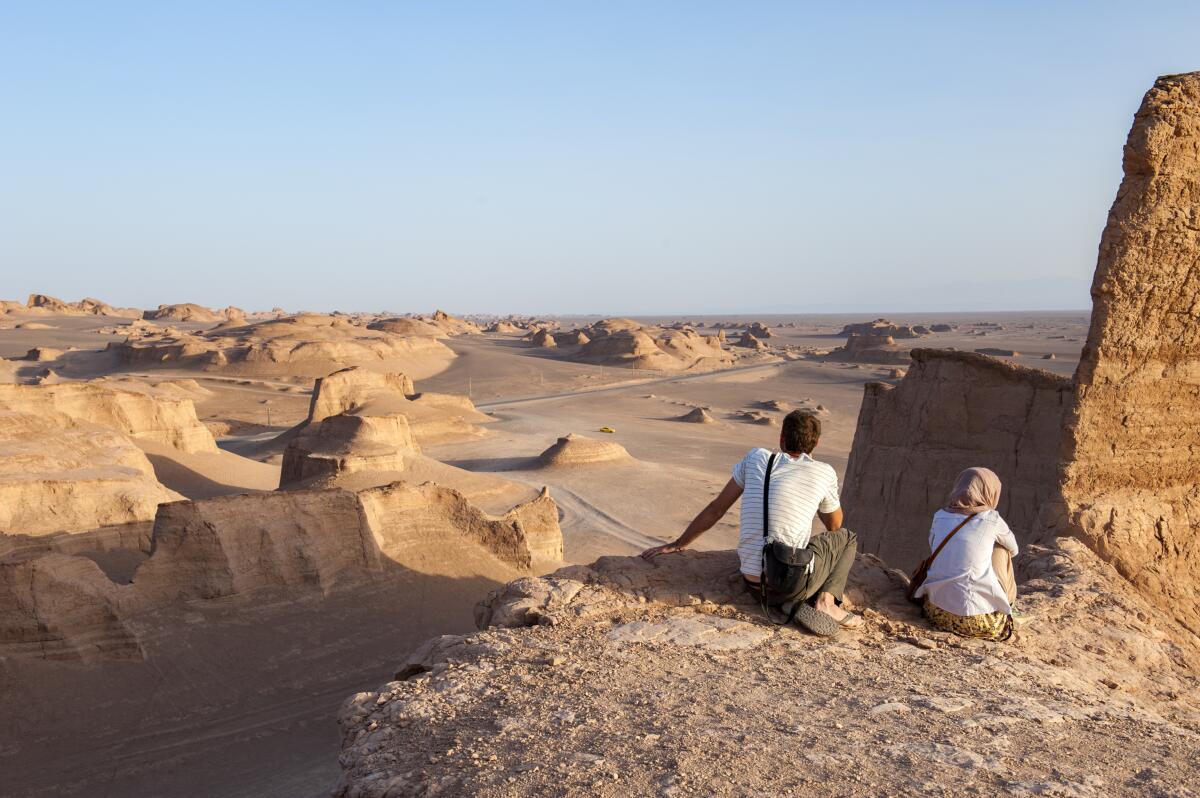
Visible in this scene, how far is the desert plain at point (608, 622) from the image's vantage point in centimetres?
389

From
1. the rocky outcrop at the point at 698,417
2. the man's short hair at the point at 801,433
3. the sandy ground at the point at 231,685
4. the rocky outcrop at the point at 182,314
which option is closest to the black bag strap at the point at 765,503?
the man's short hair at the point at 801,433

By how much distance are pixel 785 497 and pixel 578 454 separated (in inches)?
761

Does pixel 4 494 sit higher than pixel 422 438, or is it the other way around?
pixel 4 494

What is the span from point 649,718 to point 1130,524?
5762 millimetres

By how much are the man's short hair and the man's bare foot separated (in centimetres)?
86

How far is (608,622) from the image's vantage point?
5.32 metres

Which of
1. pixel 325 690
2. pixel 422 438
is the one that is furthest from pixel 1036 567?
pixel 422 438

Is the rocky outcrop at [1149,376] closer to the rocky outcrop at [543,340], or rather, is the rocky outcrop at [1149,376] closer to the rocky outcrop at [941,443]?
the rocky outcrop at [941,443]

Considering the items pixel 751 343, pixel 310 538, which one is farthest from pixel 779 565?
pixel 751 343

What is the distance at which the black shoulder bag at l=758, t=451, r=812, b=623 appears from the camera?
5.02 m

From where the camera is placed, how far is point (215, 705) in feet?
26.1

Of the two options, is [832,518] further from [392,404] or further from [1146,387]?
[392,404]

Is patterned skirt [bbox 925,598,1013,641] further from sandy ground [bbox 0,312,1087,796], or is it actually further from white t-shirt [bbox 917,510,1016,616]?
sandy ground [bbox 0,312,1087,796]

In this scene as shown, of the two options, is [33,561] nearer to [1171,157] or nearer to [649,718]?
[649,718]
